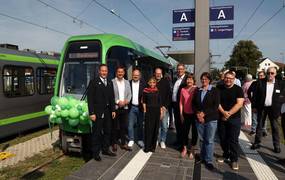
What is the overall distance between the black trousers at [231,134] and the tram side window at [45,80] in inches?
283

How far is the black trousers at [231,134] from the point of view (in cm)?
555

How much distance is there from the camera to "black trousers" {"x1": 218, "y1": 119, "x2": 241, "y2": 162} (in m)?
5.55

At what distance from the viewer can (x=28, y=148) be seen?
814cm

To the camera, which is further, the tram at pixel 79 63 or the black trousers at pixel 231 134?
the tram at pixel 79 63

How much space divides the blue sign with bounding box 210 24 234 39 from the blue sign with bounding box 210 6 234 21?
0.33m

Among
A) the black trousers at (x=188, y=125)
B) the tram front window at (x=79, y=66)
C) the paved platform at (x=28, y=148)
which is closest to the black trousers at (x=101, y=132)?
the tram front window at (x=79, y=66)

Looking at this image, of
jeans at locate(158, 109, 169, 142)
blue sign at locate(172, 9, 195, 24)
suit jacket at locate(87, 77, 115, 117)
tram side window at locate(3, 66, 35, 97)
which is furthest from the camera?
blue sign at locate(172, 9, 195, 24)

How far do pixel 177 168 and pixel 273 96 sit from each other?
2.74 metres

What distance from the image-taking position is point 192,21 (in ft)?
34.6

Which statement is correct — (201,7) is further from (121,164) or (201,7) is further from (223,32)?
(121,164)

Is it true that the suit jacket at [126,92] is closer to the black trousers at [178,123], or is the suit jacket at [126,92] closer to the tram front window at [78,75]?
the tram front window at [78,75]

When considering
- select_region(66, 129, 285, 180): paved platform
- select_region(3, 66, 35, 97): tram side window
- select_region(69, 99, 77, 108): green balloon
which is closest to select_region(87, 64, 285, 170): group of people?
select_region(66, 129, 285, 180): paved platform

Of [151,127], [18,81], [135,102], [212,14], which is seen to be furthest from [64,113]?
[212,14]

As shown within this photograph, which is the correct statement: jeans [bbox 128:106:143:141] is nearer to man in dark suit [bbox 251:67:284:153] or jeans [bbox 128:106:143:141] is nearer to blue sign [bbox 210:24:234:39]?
man in dark suit [bbox 251:67:284:153]
